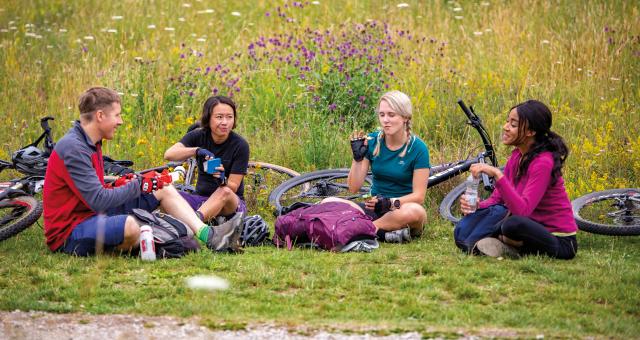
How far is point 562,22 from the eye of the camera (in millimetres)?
13469

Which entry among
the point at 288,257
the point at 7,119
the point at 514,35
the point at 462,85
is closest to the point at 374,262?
the point at 288,257

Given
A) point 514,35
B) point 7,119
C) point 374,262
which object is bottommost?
point 374,262

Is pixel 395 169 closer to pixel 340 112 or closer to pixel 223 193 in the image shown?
pixel 223 193

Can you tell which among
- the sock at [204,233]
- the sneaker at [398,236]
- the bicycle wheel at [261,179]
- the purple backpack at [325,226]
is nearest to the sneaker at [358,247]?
the purple backpack at [325,226]

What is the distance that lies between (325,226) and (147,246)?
143cm

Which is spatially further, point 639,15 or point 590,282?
point 639,15

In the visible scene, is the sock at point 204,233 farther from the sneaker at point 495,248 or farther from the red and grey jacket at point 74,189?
the sneaker at point 495,248

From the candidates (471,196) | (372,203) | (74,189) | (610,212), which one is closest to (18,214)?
(74,189)

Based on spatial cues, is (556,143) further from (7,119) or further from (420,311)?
(7,119)

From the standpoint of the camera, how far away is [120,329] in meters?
4.97

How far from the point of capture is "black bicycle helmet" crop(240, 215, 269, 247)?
24.6 ft

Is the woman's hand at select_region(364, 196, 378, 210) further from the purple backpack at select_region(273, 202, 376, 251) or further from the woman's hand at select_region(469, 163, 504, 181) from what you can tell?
the woman's hand at select_region(469, 163, 504, 181)

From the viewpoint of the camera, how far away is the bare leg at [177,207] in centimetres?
728

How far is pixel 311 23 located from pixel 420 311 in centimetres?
914
